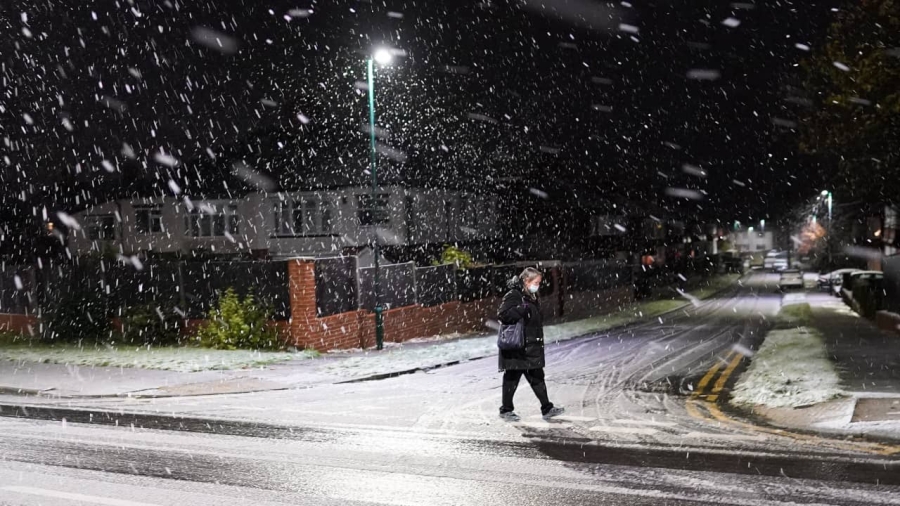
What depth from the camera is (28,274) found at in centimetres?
2227

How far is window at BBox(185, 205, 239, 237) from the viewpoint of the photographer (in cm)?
3919

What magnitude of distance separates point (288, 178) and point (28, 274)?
1639 centimetres

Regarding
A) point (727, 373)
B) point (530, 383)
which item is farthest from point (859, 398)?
point (530, 383)

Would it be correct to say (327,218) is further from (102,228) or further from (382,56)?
(382,56)

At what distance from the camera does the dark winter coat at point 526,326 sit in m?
9.35

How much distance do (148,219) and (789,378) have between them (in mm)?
37341

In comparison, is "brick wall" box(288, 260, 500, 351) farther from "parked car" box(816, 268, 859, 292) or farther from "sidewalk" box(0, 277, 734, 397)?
"parked car" box(816, 268, 859, 292)

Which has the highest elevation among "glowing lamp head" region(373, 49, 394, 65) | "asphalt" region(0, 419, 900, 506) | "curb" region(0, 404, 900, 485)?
"glowing lamp head" region(373, 49, 394, 65)

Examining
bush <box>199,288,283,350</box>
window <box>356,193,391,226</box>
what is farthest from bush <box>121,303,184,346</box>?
window <box>356,193,391,226</box>

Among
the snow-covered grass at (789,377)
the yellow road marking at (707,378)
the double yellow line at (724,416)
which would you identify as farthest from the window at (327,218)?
the double yellow line at (724,416)

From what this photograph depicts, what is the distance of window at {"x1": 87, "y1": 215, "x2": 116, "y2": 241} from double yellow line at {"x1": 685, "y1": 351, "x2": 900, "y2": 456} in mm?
37386

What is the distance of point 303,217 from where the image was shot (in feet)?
120

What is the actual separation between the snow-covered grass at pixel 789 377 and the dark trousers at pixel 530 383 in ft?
9.42

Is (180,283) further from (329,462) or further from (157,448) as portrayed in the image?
(329,462)
